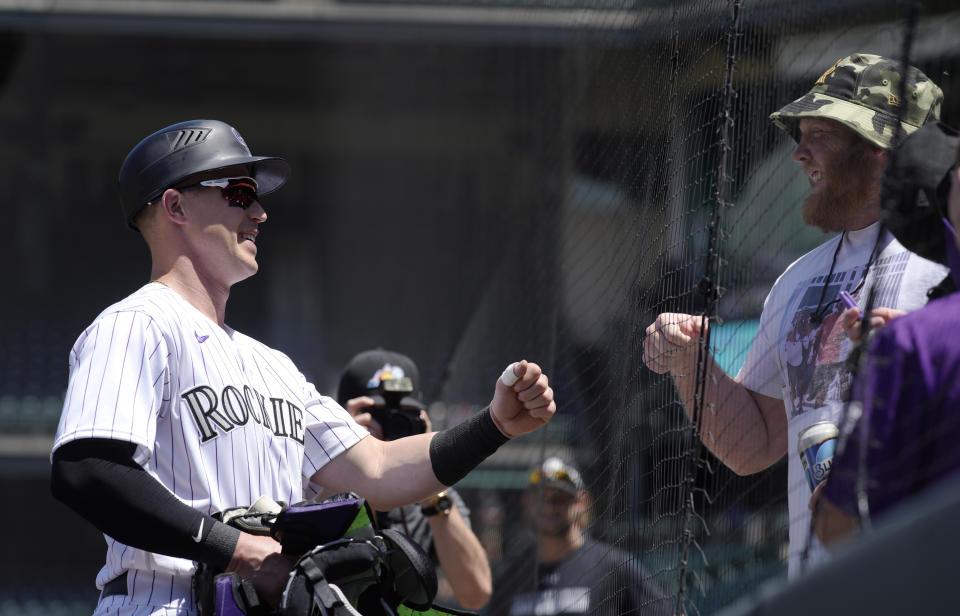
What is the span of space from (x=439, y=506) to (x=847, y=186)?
1.69 metres

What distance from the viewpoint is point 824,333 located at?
7.59ft

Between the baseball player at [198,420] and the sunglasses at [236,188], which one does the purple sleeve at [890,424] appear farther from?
the sunglasses at [236,188]

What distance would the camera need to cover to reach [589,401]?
4.15 m

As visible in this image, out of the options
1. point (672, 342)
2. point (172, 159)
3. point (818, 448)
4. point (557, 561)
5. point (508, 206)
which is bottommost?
point (557, 561)

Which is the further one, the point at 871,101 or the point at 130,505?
the point at 871,101

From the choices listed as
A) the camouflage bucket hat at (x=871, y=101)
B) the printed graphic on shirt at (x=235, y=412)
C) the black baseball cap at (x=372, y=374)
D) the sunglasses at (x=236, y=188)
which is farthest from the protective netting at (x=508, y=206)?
the sunglasses at (x=236, y=188)

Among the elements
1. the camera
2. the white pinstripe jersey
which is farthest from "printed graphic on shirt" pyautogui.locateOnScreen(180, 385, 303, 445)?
the camera

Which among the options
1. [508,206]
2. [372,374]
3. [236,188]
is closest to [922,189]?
[236,188]

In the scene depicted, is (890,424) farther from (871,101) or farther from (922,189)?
(871,101)

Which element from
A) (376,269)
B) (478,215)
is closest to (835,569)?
(478,215)

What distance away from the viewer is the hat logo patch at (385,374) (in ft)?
11.8

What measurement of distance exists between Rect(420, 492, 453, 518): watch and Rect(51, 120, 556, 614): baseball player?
3.24 ft

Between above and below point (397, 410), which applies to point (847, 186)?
above

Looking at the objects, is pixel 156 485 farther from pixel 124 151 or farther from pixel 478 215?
pixel 124 151
